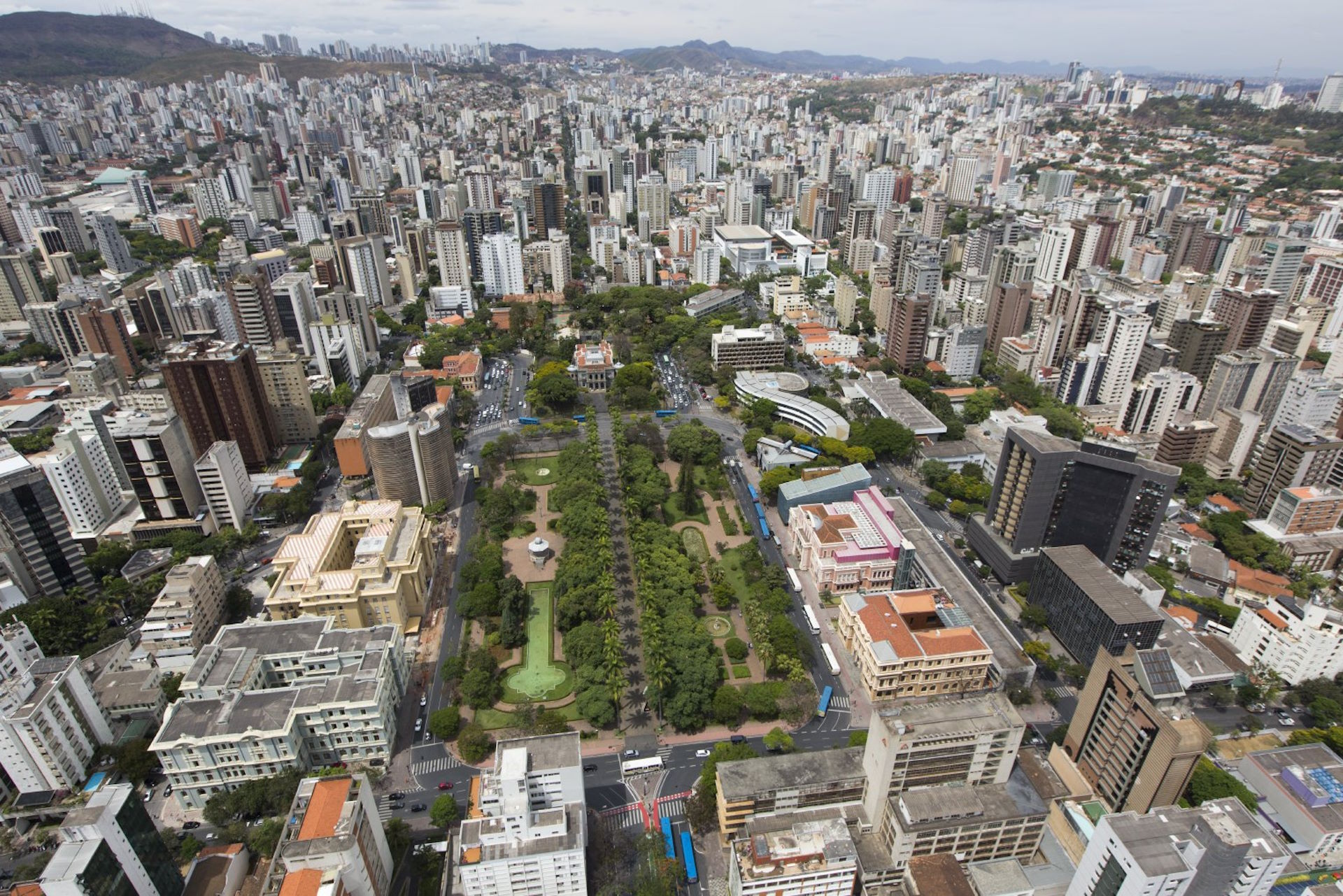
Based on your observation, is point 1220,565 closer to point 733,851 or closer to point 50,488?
point 733,851

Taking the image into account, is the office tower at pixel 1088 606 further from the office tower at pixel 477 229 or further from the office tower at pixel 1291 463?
the office tower at pixel 477 229

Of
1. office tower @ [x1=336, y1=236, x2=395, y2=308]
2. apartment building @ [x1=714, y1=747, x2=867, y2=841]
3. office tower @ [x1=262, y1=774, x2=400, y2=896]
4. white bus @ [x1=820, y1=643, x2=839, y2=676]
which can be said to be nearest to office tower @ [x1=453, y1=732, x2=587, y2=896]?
office tower @ [x1=262, y1=774, x2=400, y2=896]

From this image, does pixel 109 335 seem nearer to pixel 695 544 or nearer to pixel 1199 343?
pixel 695 544

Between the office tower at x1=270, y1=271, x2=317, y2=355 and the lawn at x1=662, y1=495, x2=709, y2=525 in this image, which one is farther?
the office tower at x1=270, y1=271, x2=317, y2=355

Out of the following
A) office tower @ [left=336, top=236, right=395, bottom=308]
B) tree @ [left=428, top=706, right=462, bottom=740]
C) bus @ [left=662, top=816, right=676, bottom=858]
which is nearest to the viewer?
bus @ [left=662, top=816, right=676, bottom=858]

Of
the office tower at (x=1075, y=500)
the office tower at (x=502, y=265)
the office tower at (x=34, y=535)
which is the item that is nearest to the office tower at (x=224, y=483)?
the office tower at (x=34, y=535)

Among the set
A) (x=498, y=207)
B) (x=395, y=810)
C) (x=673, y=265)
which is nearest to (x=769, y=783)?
(x=395, y=810)

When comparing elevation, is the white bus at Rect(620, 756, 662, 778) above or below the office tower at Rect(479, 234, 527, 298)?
below

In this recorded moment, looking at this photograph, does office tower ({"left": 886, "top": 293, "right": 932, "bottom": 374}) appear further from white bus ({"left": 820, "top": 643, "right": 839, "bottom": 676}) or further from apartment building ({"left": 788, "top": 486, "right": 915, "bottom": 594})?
white bus ({"left": 820, "top": 643, "right": 839, "bottom": 676})
